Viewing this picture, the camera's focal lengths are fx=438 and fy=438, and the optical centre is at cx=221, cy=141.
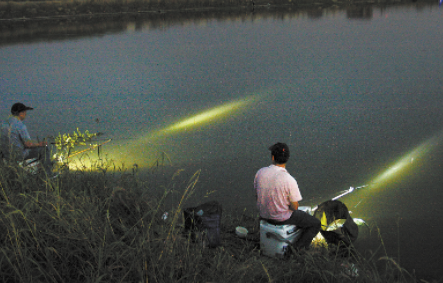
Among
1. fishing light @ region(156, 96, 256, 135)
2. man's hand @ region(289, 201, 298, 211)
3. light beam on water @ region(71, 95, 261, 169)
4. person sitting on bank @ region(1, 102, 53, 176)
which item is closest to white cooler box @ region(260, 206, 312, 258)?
man's hand @ region(289, 201, 298, 211)

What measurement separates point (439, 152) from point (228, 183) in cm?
446

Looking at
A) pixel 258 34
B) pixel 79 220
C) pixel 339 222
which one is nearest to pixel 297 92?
pixel 339 222

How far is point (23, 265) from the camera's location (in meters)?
2.70

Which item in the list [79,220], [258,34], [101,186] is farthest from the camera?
[258,34]

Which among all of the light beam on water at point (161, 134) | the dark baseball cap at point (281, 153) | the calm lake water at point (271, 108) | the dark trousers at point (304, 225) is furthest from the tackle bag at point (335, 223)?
the light beam on water at point (161, 134)

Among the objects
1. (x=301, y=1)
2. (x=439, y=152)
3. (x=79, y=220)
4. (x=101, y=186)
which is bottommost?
(x=439, y=152)

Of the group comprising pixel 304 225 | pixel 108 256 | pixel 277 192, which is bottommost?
pixel 304 225

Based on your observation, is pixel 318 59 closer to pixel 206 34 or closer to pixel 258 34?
pixel 258 34

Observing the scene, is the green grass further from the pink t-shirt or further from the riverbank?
the riverbank

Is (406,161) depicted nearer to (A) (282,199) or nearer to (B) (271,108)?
(B) (271,108)

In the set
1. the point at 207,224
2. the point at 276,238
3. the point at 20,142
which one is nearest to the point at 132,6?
the point at 20,142

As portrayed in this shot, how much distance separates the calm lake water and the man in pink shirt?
805 millimetres

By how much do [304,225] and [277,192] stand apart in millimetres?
422

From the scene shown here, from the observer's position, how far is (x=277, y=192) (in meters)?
3.94
